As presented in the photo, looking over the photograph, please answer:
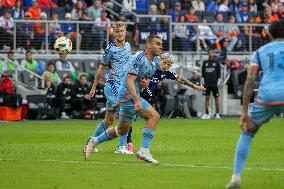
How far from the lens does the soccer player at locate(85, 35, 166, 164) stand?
16125 mm

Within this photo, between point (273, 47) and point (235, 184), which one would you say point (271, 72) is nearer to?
point (273, 47)

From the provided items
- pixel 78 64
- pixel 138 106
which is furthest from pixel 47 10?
pixel 138 106

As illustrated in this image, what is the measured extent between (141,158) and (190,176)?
2.28 metres

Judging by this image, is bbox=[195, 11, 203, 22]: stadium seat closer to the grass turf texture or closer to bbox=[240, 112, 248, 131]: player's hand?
the grass turf texture

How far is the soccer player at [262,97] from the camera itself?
1255cm

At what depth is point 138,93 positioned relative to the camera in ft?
54.0

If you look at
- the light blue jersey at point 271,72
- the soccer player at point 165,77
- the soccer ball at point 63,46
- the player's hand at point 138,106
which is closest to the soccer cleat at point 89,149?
the player's hand at point 138,106

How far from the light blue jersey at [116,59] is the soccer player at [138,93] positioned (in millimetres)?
2675

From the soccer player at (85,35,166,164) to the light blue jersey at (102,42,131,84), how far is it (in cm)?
268

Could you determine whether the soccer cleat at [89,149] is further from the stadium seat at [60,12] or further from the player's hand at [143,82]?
the stadium seat at [60,12]

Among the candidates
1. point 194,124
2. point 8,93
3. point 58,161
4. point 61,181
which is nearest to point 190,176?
point 61,181

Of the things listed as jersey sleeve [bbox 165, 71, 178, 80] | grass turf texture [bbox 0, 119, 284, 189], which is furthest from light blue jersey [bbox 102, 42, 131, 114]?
jersey sleeve [bbox 165, 71, 178, 80]

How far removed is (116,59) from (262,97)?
282 inches

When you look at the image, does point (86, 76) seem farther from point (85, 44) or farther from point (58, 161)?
point (58, 161)
